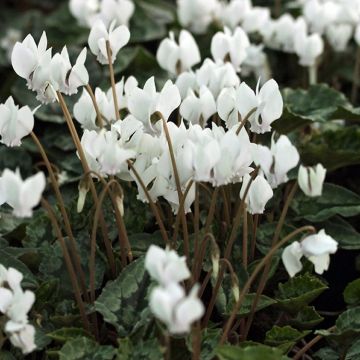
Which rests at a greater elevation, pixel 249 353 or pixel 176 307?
pixel 176 307

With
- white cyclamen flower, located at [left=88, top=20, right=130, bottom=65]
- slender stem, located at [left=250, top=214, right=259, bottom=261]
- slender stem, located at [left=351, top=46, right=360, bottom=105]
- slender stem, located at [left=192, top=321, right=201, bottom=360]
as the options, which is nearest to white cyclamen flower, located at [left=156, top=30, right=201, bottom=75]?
white cyclamen flower, located at [left=88, top=20, right=130, bottom=65]

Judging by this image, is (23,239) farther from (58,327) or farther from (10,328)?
(10,328)

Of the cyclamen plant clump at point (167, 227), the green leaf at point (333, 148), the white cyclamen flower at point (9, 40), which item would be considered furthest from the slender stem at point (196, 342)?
the white cyclamen flower at point (9, 40)

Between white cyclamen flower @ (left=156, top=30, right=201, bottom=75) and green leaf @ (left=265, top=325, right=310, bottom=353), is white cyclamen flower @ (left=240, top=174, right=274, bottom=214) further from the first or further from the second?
white cyclamen flower @ (left=156, top=30, right=201, bottom=75)

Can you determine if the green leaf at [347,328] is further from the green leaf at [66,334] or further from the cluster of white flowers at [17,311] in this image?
the cluster of white flowers at [17,311]

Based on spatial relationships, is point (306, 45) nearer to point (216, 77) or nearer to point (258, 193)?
Answer: point (216, 77)

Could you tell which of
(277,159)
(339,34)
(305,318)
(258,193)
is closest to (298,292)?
(305,318)
